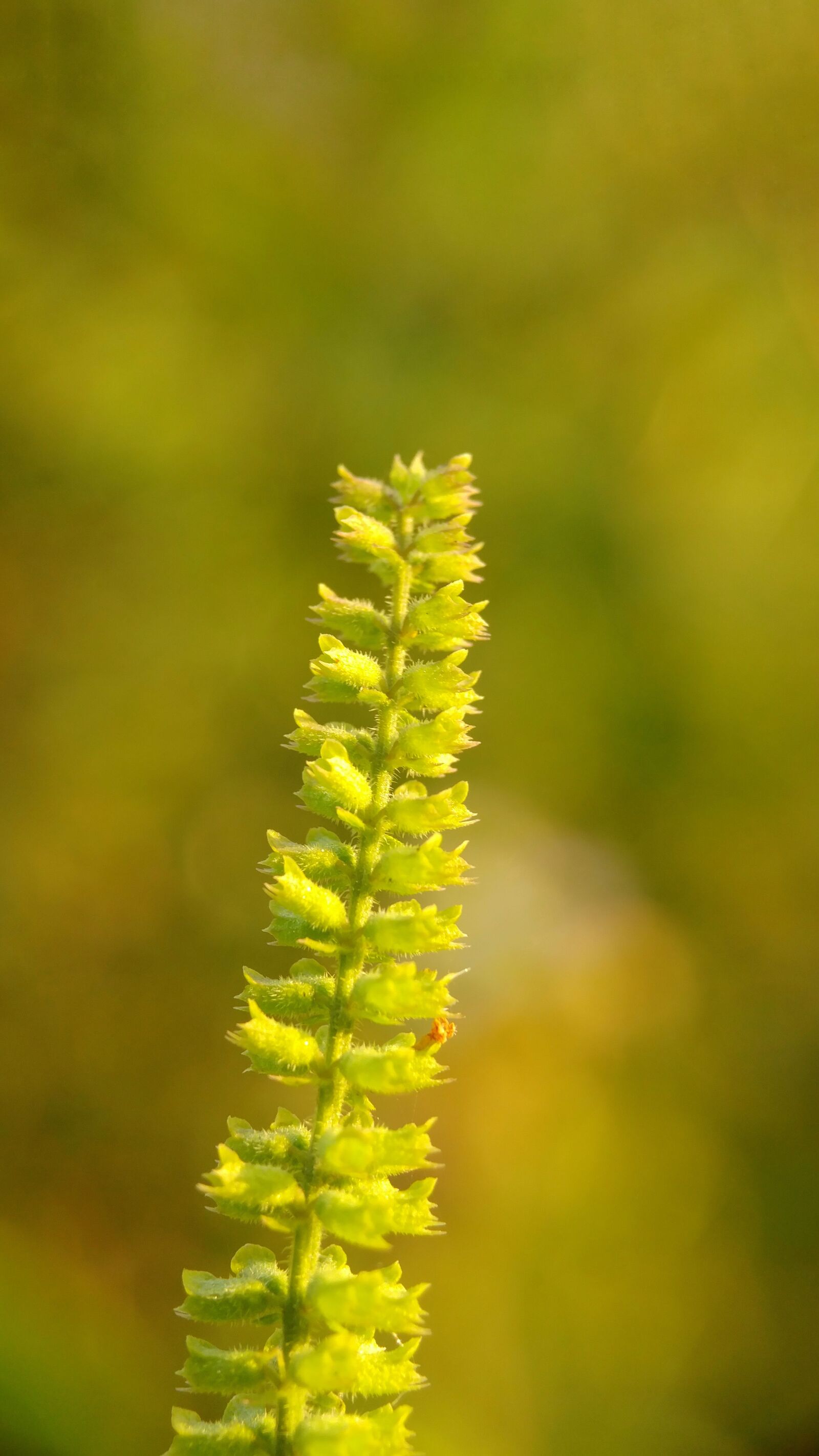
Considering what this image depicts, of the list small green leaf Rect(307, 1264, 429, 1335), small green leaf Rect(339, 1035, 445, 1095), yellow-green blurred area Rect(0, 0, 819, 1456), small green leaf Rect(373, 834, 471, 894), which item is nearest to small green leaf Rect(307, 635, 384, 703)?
small green leaf Rect(373, 834, 471, 894)

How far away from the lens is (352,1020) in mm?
781

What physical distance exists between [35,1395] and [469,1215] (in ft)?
5.50

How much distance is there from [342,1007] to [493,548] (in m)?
4.23

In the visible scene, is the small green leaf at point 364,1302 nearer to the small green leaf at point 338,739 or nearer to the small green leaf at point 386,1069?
the small green leaf at point 386,1069

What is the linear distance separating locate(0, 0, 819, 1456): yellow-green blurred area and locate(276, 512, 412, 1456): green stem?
3.66m

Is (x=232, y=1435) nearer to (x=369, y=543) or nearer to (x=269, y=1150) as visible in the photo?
(x=269, y=1150)

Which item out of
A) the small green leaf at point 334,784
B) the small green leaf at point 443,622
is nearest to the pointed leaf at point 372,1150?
the small green leaf at point 334,784

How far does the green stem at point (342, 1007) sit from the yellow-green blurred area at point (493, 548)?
12.0 feet

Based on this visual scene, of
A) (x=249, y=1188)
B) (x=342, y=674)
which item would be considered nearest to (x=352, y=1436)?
(x=249, y=1188)

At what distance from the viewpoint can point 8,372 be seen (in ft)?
15.2

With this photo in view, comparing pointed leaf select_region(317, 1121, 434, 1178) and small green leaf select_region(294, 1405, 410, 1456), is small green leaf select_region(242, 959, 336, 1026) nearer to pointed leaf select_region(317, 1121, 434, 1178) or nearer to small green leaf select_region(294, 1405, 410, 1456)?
pointed leaf select_region(317, 1121, 434, 1178)

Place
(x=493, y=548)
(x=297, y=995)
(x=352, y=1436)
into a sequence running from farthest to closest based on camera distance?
(x=493, y=548)
(x=297, y=995)
(x=352, y=1436)

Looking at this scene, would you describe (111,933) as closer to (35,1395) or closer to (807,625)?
(35,1395)

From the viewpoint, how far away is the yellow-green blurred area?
450 centimetres
